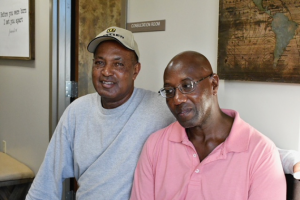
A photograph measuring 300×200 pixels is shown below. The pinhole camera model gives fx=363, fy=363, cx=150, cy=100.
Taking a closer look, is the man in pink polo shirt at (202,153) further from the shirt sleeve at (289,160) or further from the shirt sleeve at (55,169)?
the shirt sleeve at (55,169)

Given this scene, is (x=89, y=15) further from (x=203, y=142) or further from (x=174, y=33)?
(x=203, y=142)

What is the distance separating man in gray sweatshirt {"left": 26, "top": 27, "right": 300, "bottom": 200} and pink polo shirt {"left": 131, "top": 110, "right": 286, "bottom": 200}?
0.43 feet

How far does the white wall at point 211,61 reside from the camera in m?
1.50

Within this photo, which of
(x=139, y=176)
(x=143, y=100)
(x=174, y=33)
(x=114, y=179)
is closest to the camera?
(x=139, y=176)

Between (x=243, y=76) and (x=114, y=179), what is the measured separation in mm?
742

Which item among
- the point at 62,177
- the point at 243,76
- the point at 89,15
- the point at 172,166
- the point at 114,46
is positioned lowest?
the point at 62,177

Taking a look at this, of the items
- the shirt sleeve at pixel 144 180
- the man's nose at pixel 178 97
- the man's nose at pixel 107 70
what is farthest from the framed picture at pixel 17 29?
the man's nose at pixel 178 97

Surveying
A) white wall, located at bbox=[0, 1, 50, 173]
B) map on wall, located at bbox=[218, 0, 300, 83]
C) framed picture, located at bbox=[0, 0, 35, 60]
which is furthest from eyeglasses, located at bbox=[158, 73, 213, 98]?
framed picture, located at bbox=[0, 0, 35, 60]

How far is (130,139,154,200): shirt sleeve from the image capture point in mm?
1490

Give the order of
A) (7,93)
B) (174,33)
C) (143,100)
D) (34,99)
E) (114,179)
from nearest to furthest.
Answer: (114,179) < (143,100) < (174,33) < (34,99) < (7,93)

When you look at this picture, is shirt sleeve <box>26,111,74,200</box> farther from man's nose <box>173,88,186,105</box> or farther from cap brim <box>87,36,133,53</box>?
man's nose <box>173,88,186,105</box>

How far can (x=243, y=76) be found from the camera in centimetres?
162

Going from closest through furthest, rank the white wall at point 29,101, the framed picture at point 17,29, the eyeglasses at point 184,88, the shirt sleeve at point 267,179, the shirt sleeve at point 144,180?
the shirt sleeve at point 267,179 < the eyeglasses at point 184,88 < the shirt sleeve at point 144,180 < the white wall at point 29,101 < the framed picture at point 17,29

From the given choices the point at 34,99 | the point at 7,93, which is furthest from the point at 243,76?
the point at 7,93
